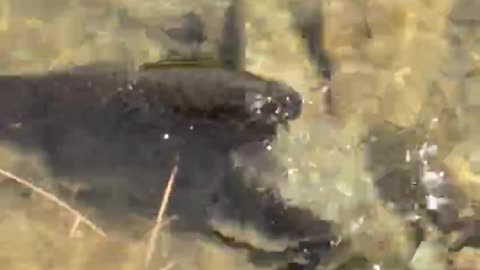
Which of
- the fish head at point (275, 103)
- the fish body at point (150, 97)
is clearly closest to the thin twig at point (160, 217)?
the fish body at point (150, 97)

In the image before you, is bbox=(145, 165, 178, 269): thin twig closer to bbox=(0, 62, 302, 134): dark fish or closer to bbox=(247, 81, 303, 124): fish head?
bbox=(0, 62, 302, 134): dark fish

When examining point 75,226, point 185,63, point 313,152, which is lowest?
point 75,226

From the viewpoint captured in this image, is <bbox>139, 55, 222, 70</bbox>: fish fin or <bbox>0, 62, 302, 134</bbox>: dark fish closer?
<bbox>0, 62, 302, 134</bbox>: dark fish

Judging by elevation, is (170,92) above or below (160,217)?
above

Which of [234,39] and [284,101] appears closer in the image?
[284,101]

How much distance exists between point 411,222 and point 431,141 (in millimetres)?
235

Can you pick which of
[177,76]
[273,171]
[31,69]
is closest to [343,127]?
[273,171]

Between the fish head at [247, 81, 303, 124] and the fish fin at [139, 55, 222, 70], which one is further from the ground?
the fish fin at [139, 55, 222, 70]

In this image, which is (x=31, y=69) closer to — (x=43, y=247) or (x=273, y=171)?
(x=43, y=247)

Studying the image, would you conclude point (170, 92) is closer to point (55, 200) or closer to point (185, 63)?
point (185, 63)

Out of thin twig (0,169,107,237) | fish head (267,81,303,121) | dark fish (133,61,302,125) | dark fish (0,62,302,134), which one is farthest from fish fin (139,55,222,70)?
thin twig (0,169,107,237)

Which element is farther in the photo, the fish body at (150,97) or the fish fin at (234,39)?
the fish fin at (234,39)

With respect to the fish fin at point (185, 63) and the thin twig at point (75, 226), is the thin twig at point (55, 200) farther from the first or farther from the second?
the fish fin at point (185, 63)

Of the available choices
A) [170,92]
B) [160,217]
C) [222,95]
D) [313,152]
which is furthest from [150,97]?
[313,152]
